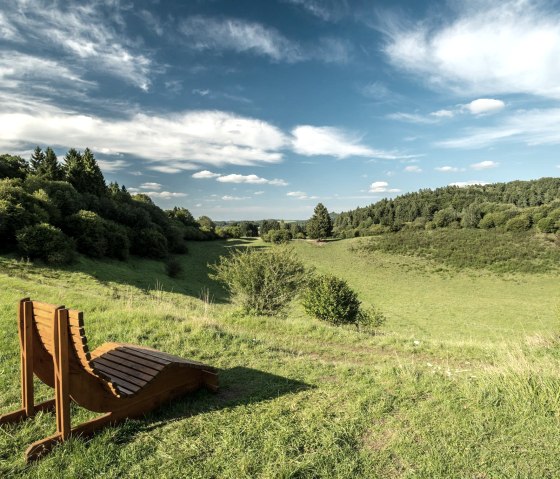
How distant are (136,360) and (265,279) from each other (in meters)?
12.9

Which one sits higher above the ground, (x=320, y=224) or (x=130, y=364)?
(x=320, y=224)

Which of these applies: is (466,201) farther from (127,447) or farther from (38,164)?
(127,447)

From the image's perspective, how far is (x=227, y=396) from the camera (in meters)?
5.27

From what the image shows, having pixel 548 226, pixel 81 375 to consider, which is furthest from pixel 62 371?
pixel 548 226

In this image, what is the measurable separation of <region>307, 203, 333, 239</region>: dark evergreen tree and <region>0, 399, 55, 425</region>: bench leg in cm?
7757

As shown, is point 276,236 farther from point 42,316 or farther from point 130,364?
point 42,316

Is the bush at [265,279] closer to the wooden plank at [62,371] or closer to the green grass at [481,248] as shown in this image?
the wooden plank at [62,371]

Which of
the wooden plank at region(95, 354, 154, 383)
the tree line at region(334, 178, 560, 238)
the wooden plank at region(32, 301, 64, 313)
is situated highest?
the tree line at region(334, 178, 560, 238)

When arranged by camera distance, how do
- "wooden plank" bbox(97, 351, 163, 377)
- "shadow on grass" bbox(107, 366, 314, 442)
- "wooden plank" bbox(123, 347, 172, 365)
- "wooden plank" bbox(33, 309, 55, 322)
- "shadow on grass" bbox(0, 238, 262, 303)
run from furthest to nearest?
"shadow on grass" bbox(0, 238, 262, 303), "wooden plank" bbox(123, 347, 172, 365), "wooden plank" bbox(97, 351, 163, 377), "shadow on grass" bbox(107, 366, 314, 442), "wooden plank" bbox(33, 309, 55, 322)

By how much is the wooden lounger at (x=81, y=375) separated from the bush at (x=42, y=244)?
97.4ft

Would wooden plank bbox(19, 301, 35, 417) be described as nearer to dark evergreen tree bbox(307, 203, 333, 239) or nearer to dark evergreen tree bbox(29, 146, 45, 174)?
dark evergreen tree bbox(29, 146, 45, 174)

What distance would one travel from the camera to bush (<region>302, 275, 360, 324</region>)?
16859 mm

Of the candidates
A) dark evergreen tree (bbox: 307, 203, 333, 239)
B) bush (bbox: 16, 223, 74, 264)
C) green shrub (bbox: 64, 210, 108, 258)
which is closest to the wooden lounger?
bush (bbox: 16, 223, 74, 264)

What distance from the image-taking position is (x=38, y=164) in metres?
51.0
